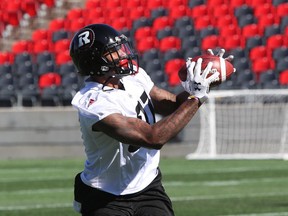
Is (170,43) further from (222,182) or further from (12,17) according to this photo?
(222,182)

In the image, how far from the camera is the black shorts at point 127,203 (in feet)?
14.8

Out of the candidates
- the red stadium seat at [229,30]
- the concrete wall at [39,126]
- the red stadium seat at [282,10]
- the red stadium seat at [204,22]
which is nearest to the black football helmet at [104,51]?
the concrete wall at [39,126]

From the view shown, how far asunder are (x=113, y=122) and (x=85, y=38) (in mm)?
509

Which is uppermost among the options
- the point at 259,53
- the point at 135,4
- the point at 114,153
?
the point at 114,153

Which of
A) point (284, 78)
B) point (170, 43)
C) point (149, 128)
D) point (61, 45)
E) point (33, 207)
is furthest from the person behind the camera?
point (61, 45)

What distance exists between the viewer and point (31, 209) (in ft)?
29.6

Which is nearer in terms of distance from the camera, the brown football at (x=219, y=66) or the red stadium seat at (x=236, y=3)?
the brown football at (x=219, y=66)

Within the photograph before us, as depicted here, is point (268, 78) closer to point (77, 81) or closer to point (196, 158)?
point (196, 158)

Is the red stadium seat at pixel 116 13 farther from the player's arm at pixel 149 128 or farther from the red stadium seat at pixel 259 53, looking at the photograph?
the player's arm at pixel 149 128

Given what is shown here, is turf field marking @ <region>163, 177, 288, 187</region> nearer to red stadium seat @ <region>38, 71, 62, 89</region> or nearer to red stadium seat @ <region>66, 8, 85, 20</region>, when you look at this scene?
red stadium seat @ <region>38, 71, 62, 89</region>

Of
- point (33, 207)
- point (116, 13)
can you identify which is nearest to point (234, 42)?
point (116, 13)

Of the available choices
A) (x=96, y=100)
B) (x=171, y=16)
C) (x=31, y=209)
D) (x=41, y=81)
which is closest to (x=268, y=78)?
(x=171, y=16)

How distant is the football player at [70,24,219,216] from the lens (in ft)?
14.5

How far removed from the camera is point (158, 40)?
19797 millimetres
